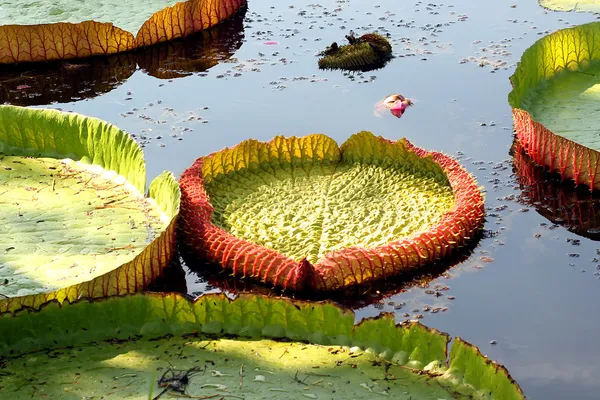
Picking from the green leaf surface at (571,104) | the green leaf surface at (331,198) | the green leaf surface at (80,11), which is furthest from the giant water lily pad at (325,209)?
the green leaf surface at (80,11)

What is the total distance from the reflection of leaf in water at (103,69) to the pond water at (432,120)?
0.05ft

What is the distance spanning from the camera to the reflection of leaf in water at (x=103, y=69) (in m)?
6.01

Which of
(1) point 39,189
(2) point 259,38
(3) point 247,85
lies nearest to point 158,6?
(2) point 259,38

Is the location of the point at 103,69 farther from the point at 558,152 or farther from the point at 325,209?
the point at 558,152

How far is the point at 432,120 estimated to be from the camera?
17.9 feet

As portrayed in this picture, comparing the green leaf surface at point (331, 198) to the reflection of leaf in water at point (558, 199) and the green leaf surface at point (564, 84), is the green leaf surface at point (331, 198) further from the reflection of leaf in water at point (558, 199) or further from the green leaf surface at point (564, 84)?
the green leaf surface at point (564, 84)

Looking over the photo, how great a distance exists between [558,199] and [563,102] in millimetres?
856

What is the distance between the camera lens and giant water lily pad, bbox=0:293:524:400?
10.3 feet

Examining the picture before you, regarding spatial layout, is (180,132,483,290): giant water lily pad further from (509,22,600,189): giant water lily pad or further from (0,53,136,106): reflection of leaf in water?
(0,53,136,106): reflection of leaf in water

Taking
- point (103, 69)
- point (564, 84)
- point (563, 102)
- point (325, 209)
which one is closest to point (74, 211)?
point (325, 209)

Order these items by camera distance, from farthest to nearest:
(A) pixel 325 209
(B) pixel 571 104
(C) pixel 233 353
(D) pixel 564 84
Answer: (D) pixel 564 84 < (B) pixel 571 104 < (A) pixel 325 209 < (C) pixel 233 353

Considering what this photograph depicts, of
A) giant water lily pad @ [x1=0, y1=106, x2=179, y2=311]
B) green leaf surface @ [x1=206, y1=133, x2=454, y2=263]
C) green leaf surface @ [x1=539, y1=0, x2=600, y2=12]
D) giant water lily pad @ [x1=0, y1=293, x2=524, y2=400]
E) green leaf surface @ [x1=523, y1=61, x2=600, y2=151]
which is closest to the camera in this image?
giant water lily pad @ [x1=0, y1=293, x2=524, y2=400]

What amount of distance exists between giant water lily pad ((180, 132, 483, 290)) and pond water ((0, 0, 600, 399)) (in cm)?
12

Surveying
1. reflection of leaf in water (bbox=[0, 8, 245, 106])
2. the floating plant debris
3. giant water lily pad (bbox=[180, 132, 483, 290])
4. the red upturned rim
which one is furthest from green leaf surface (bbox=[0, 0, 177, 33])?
the red upturned rim
